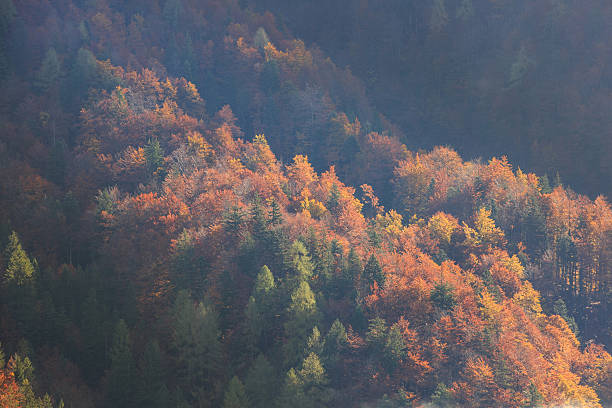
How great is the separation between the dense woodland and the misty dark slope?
5310mm

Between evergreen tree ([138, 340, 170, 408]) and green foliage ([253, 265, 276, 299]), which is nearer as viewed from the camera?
evergreen tree ([138, 340, 170, 408])

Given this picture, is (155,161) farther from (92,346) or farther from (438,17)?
(438,17)

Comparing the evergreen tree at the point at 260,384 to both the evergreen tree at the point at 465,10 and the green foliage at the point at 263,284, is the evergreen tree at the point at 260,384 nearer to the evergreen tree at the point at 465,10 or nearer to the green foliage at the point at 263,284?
the green foliage at the point at 263,284

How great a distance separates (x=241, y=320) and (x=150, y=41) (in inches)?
4943

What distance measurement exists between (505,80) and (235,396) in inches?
4960

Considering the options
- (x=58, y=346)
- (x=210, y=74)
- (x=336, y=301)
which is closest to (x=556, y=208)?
(x=336, y=301)

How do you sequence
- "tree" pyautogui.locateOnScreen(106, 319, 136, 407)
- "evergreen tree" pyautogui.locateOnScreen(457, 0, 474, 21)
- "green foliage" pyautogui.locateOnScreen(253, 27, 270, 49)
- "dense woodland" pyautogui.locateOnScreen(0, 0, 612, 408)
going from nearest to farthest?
"tree" pyautogui.locateOnScreen(106, 319, 136, 407) < "dense woodland" pyautogui.locateOnScreen(0, 0, 612, 408) < "green foliage" pyautogui.locateOnScreen(253, 27, 270, 49) < "evergreen tree" pyautogui.locateOnScreen(457, 0, 474, 21)

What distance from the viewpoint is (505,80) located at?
16575 cm

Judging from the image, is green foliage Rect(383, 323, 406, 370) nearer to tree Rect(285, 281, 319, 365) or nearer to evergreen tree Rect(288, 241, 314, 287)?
tree Rect(285, 281, 319, 365)

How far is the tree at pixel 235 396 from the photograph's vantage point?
6700cm

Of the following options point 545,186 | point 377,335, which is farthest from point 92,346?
point 545,186

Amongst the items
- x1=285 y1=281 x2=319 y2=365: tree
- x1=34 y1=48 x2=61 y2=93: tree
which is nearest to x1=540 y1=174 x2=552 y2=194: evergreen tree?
x1=285 y1=281 x2=319 y2=365: tree

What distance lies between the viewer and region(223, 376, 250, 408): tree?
6700 cm

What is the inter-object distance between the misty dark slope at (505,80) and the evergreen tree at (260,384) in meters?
90.0
